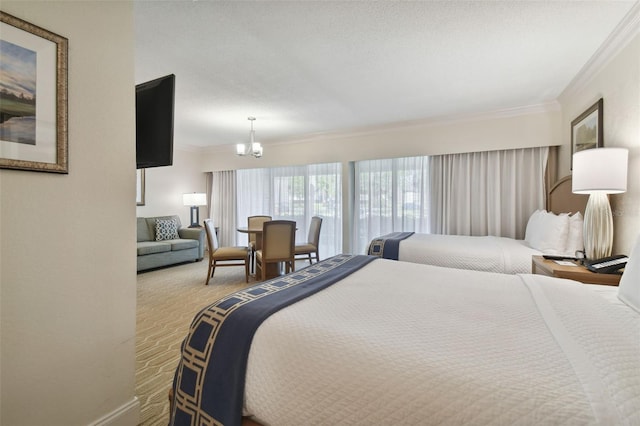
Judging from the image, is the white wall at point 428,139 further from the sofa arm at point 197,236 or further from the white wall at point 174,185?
the sofa arm at point 197,236

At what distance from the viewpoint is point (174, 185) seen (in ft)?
20.8

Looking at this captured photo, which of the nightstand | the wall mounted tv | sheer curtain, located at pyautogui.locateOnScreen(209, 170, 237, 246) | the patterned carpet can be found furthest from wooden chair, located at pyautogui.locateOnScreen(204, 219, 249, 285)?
the nightstand

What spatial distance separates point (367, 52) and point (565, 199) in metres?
2.88

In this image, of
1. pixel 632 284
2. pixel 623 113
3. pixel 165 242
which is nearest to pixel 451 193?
pixel 623 113

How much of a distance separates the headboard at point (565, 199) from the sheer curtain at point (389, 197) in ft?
5.55

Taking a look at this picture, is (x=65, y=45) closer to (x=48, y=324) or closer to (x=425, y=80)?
(x=48, y=324)

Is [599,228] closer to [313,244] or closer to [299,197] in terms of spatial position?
[313,244]

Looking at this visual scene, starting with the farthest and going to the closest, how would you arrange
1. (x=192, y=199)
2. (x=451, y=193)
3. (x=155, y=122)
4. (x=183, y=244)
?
1. (x=192, y=199)
2. (x=183, y=244)
3. (x=451, y=193)
4. (x=155, y=122)

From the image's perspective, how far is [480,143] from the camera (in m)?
4.25

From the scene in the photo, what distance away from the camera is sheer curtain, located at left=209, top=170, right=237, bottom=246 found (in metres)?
6.78

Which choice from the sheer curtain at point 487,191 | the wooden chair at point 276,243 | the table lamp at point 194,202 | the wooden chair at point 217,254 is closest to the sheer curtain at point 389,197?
the sheer curtain at point 487,191

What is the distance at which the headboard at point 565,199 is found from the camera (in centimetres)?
313

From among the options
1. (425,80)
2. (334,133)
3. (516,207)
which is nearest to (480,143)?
(516,207)

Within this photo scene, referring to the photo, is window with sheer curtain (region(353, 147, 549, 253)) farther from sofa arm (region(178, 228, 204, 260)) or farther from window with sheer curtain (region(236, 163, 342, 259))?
sofa arm (region(178, 228, 204, 260))
